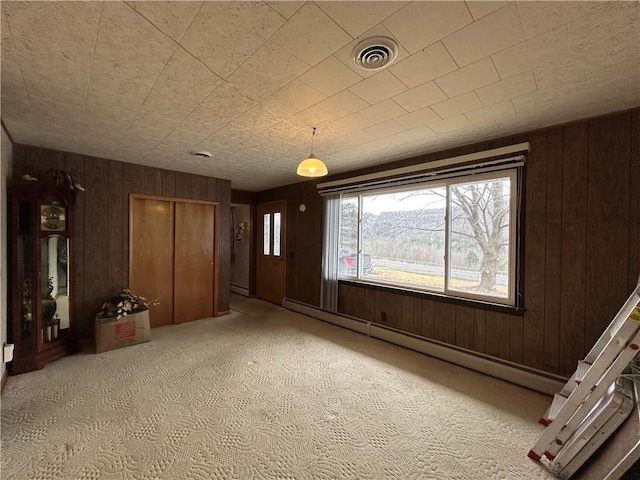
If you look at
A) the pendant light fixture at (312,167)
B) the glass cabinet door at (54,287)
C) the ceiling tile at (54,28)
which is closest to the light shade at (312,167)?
the pendant light fixture at (312,167)

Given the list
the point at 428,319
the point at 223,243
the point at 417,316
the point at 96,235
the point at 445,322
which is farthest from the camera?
the point at 223,243

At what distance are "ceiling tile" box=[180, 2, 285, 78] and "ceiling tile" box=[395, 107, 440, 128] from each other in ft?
4.47

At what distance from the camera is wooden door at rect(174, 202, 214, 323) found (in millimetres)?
4312

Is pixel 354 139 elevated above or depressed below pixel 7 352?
above

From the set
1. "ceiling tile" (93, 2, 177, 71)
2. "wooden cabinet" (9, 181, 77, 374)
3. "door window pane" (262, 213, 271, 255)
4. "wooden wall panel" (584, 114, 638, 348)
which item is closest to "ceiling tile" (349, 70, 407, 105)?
"ceiling tile" (93, 2, 177, 71)

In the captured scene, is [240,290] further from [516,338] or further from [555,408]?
[555,408]

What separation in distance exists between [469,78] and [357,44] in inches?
33.2

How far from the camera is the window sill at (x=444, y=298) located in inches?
105

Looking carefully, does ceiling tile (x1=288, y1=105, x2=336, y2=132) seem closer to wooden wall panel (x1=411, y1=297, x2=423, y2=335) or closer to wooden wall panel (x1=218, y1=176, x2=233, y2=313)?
wooden wall panel (x1=411, y1=297, x2=423, y2=335)

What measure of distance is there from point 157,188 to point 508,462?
4945mm

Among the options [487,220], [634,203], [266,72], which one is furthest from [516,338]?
[266,72]

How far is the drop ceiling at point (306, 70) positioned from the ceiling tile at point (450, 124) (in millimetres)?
22

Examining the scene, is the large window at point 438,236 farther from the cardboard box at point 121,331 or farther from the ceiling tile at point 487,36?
the cardboard box at point 121,331

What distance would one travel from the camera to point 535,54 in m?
1.50
